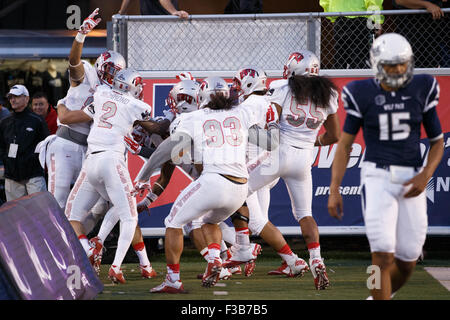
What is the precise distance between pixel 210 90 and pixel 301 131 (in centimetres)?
106

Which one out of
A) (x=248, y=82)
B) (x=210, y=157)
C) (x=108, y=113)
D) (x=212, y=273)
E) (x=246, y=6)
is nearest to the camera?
(x=210, y=157)

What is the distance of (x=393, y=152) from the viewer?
510 centimetres

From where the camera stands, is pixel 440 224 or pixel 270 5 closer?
pixel 440 224

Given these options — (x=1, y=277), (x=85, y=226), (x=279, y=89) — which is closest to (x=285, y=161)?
(x=279, y=89)

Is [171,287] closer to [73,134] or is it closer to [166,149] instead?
[166,149]

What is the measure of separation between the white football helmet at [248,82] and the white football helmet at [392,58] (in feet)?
8.97

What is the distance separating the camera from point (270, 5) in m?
11.9

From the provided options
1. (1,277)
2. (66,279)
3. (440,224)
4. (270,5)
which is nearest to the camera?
(1,277)

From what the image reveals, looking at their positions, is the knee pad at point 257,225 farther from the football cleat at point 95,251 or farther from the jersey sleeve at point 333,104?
the football cleat at point 95,251

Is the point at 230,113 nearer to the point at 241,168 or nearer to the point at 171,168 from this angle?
the point at 241,168

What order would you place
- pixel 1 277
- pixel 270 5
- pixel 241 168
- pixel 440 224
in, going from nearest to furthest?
pixel 1 277, pixel 241 168, pixel 440 224, pixel 270 5

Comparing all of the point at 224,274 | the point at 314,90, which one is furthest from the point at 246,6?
the point at 224,274

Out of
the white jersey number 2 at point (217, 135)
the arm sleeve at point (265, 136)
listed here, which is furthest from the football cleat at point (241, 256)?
the white jersey number 2 at point (217, 135)

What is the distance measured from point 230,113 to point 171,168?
1.43 m
